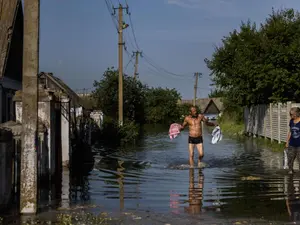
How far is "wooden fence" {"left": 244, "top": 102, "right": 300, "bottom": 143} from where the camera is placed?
80.3 feet

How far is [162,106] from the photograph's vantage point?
72.4m

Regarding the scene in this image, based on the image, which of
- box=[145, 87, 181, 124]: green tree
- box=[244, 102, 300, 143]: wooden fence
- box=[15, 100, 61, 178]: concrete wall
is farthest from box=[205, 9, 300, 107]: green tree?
box=[145, 87, 181, 124]: green tree

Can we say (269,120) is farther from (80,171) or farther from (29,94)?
(29,94)

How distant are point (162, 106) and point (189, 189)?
6092 centimetres

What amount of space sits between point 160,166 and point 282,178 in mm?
4610

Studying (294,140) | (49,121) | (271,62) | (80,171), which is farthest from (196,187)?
(271,62)

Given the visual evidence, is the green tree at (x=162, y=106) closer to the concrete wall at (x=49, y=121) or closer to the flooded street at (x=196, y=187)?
the flooded street at (x=196, y=187)

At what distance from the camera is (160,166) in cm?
1669

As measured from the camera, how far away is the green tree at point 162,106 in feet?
226

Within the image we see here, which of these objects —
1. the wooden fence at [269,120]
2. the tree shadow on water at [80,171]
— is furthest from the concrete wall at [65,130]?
the wooden fence at [269,120]

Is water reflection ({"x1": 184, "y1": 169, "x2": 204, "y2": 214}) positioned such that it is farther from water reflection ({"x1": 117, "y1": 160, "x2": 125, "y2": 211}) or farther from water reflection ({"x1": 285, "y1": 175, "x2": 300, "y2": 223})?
water reflection ({"x1": 285, "y1": 175, "x2": 300, "y2": 223})

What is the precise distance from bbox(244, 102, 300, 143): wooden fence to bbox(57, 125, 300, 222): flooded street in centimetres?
575

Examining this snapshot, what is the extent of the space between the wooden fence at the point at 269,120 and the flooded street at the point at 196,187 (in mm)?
5752

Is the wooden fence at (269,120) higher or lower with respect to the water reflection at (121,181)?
higher
